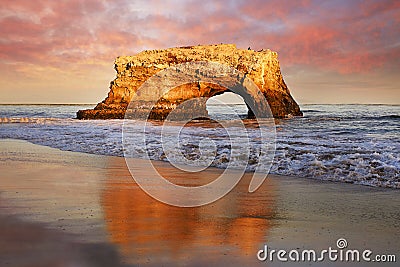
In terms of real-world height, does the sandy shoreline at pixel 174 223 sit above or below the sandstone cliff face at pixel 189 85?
below

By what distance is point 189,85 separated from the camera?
30609 mm

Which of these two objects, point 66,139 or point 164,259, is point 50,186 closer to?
point 164,259

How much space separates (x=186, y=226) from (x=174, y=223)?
0.46 ft

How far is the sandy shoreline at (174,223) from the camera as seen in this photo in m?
2.53

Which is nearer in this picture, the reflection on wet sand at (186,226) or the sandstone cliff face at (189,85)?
the reflection on wet sand at (186,226)

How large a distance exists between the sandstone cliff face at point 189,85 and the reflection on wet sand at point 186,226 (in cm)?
2453

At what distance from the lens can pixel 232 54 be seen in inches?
1160

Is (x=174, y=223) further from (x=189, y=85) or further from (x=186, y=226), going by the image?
(x=189, y=85)

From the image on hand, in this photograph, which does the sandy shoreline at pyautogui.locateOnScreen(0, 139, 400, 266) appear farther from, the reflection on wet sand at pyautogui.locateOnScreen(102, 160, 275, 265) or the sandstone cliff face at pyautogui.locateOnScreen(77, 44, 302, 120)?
the sandstone cliff face at pyautogui.locateOnScreen(77, 44, 302, 120)

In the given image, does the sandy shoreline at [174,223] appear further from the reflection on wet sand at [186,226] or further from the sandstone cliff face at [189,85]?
the sandstone cliff face at [189,85]

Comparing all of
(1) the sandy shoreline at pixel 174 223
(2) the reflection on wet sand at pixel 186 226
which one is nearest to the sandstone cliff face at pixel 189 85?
(1) the sandy shoreline at pixel 174 223

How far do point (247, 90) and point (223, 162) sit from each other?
23.0m

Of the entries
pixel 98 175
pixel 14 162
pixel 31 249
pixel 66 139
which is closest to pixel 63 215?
pixel 31 249

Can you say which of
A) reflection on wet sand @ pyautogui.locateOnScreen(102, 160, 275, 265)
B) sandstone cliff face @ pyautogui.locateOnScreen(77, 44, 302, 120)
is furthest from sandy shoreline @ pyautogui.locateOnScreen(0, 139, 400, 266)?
sandstone cliff face @ pyautogui.locateOnScreen(77, 44, 302, 120)
